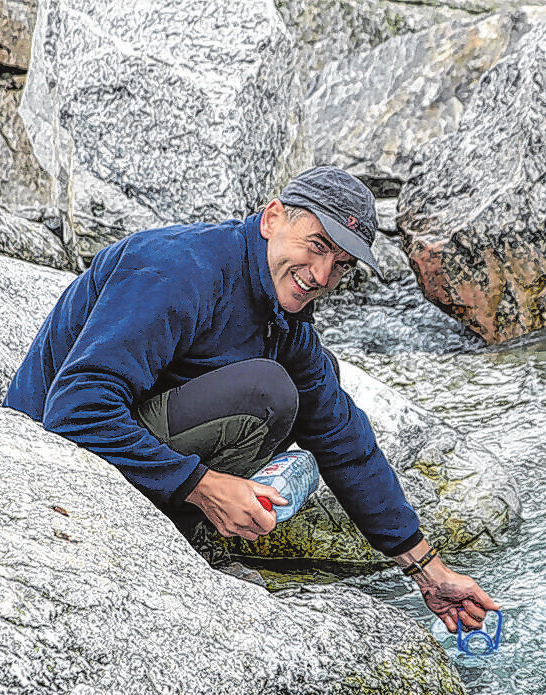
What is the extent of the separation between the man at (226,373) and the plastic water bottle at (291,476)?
4 cm

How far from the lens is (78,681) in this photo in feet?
5.88

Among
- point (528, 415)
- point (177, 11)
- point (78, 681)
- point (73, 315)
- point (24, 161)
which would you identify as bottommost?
point (24, 161)

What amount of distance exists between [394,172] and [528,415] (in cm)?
397

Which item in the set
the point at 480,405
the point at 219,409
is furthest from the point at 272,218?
the point at 480,405

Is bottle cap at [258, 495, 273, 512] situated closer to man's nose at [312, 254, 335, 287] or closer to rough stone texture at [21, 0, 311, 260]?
man's nose at [312, 254, 335, 287]

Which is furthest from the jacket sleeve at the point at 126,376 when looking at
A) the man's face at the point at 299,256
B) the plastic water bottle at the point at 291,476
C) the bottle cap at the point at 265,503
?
the plastic water bottle at the point at 291,476

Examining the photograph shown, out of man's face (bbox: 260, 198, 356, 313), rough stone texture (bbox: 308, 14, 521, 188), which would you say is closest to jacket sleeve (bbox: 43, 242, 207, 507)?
man's face (bbox: 260, 198, 356, 313)

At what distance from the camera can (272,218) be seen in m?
2.75

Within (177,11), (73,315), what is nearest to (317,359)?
(73,315)

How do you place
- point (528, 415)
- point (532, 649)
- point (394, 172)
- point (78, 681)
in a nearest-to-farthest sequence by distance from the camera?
point (78, 681), point (532, 649), point (528, 415), point (394, 172)

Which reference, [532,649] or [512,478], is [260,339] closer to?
[532,649]

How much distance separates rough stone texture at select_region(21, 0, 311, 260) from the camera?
6.19 metres

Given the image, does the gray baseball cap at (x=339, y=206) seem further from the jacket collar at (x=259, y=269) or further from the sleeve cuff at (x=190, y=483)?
the sleeve cuff at (x=190, y=483)

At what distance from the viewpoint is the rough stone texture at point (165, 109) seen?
20.3 ft
